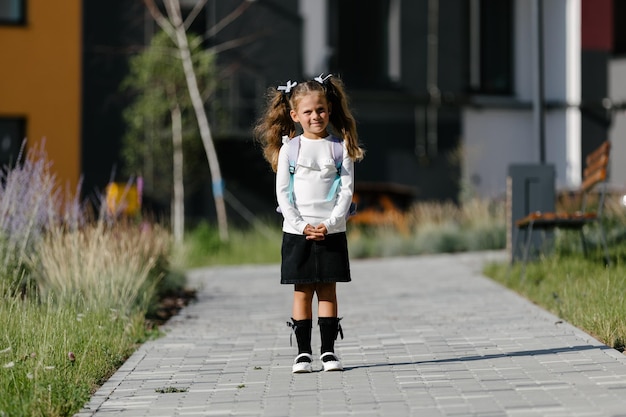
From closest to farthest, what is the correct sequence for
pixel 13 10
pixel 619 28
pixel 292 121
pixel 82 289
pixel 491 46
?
pixel 292 121 < pixel 82 289 < pixel 13 10 < pixel 491 46 < pixel 619 28

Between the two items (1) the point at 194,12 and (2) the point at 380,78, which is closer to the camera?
(1) the point at 194,12

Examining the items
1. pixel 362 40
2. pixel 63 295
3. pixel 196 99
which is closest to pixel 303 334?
pixel 63 295

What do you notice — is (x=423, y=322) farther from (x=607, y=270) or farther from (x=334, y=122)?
(x=334, y=122)

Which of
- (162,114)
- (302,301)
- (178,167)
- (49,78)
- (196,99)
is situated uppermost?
(49,78)

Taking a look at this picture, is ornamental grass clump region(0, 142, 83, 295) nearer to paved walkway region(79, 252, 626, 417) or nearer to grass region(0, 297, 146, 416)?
grass region(0, 297, 146, 416)

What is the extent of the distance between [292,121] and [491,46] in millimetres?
17954

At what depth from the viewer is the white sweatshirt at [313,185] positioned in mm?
7145

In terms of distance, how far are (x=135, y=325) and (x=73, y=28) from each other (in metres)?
12.9

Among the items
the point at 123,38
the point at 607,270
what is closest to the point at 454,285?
the point at 607,270

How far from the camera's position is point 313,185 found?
7172 mm

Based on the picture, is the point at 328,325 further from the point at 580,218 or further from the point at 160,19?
the point at 160,19

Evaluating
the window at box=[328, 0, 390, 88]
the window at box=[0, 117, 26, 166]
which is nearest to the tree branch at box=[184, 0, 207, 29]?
the window at box=[328, 0, 390, 88]

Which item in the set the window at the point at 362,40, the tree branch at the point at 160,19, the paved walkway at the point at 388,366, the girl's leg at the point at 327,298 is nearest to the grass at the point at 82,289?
the paved walkway at the point at 388,366

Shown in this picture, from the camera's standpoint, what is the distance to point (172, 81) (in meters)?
20.2
